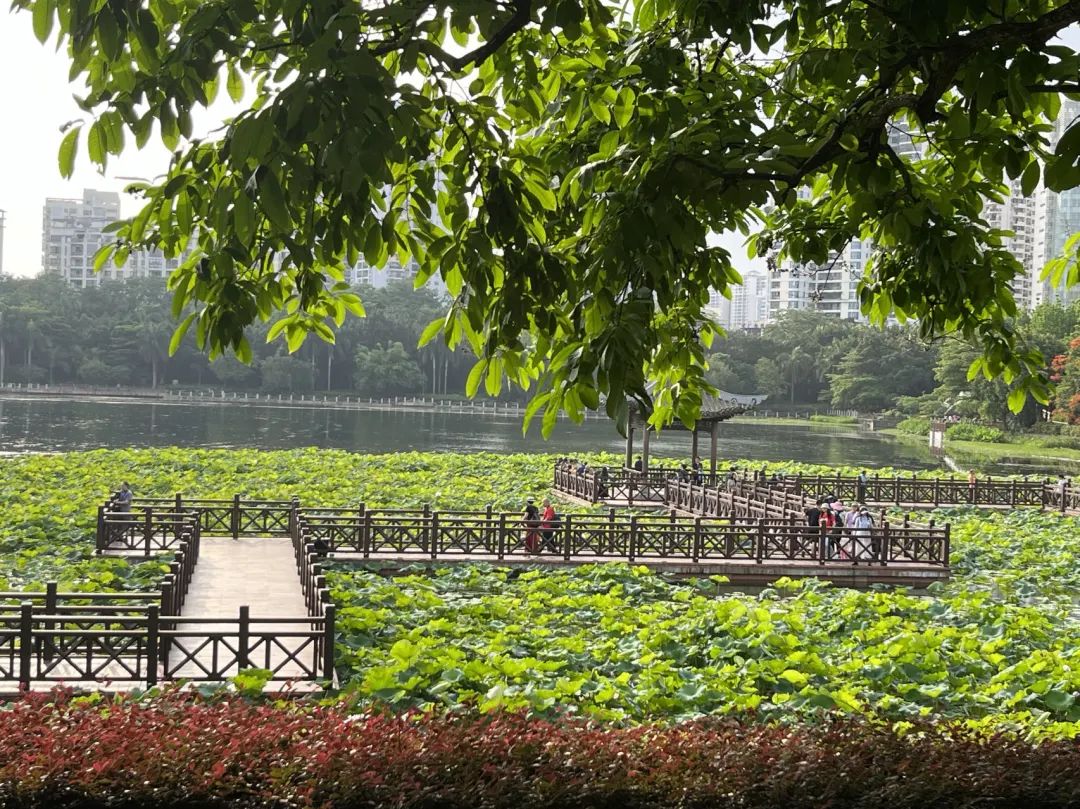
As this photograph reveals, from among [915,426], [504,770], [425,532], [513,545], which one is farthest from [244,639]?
[915,426]

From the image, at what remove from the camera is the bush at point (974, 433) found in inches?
2623

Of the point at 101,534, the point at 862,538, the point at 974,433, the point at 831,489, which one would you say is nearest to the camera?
the point at 101,534

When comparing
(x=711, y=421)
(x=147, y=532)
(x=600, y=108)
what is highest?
(x=600, y=108)

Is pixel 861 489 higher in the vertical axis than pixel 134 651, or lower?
lower

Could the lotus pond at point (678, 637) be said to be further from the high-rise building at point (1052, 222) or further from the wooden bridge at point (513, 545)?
the high-rise building at point (1052, 222)

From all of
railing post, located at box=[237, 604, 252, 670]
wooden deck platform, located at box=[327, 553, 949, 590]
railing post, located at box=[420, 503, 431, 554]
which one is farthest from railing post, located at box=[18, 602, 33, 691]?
railing post, located at box=[420, 503, 431, 554]

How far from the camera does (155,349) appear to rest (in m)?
96.6

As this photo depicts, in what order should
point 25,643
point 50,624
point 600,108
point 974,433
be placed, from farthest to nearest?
point 974,433, point 50,624, point 25,643, point 600,108

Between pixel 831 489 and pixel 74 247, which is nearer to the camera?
pixel 831 489

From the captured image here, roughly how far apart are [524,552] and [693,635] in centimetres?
612

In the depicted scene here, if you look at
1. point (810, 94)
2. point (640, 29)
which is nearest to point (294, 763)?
point (640, 29)

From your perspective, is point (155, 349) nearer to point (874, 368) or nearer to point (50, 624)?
point (874, 368)

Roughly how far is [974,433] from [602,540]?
56.9 m

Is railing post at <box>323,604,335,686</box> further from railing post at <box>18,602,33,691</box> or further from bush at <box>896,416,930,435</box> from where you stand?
bush at <box>896,416,930,435</box>
